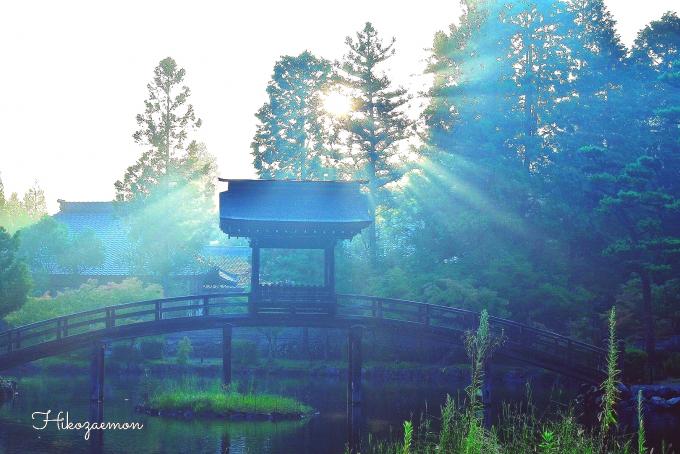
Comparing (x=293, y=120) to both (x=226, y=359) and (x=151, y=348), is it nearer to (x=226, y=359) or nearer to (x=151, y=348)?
(x=151, y=348)

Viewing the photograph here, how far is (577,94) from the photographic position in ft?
173

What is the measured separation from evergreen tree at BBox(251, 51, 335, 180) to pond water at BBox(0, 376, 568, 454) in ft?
65.3

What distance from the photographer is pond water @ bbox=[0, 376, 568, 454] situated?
72.4 ft

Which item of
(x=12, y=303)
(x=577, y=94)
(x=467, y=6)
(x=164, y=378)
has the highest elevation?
(x=467, y=6)

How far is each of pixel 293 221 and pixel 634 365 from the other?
45.4 feet

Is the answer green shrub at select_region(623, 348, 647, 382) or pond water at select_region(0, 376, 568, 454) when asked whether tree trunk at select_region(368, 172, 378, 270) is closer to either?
pond water at select_region(0, 376, 568, 454)

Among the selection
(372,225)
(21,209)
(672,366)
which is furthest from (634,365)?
(21,209)

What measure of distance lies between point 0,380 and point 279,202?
12556 mm

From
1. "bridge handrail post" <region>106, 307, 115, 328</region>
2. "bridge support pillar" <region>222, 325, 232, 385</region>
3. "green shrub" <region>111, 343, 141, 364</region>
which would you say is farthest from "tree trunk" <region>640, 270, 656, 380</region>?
"green shrub" <region>111, 343, 141, 364</region>

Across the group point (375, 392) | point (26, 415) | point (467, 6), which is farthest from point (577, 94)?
point (26, 415)

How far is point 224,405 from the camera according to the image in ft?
91.5

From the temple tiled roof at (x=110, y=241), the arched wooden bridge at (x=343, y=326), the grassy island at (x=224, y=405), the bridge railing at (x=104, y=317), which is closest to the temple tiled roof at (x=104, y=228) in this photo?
the temple tiled roof at (x=110, y=241)

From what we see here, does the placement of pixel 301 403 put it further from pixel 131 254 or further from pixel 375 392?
pixel 131 254

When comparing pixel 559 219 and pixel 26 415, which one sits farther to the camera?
pixel 559 219
